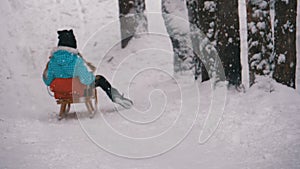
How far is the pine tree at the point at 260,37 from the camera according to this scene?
6648 mm

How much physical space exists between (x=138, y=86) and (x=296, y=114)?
4177 mm

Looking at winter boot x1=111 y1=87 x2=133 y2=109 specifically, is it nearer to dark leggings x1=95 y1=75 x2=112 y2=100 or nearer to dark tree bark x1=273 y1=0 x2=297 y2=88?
dark leggings x1=95 y1=75 x2=112 y2=100

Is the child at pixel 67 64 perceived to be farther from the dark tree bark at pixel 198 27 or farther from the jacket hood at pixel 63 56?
the dark tree bark at pixel 198 27

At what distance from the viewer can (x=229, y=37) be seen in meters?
7.01

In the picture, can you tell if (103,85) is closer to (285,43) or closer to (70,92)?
(70,92)

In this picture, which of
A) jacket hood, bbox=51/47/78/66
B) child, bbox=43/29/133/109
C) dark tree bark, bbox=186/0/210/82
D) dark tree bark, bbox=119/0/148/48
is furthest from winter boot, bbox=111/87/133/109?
dark tree bark, bbox=119/0/148/48

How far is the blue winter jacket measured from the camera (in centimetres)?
701

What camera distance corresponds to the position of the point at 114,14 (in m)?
15.4

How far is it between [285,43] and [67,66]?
10.6 ft

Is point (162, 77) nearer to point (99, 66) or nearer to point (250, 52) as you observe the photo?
point (99, 66)

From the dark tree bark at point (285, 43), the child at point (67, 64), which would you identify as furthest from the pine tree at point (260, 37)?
the child at point (67, 64)

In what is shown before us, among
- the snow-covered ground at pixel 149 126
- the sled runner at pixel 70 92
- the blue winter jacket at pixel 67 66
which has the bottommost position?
the snow-covered ground at pixel 149 126

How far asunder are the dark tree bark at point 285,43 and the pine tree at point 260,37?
0.12 m

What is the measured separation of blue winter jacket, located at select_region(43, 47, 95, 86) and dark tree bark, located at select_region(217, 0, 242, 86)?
2094mm
